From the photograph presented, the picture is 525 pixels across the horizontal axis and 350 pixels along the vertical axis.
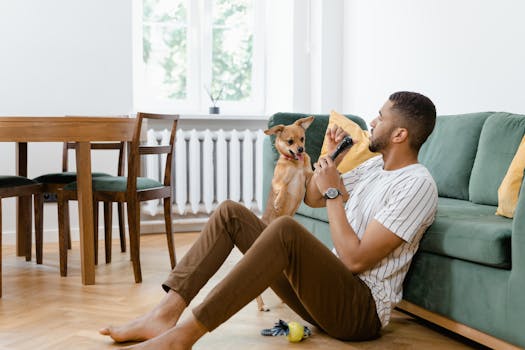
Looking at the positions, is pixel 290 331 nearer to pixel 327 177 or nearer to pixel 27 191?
pixel 327 177

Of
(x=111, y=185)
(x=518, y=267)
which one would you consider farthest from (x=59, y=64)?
(x=518, y=267)

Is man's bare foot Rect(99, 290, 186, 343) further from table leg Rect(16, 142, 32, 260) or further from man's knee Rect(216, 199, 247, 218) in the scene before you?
table leg Rect(16, 142, 32, 260)

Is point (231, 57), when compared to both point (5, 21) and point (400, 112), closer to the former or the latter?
point (5, 21)

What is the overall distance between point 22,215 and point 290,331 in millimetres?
2241

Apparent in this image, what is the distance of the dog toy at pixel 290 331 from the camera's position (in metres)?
2.10

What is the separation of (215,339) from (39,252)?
1766 mm

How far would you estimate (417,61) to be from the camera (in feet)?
12.4

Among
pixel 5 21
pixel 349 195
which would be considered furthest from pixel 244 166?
pixel 349 195

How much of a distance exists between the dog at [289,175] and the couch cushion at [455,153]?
2.71ft

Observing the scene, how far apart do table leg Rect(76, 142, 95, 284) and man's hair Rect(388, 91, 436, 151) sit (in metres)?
1.64

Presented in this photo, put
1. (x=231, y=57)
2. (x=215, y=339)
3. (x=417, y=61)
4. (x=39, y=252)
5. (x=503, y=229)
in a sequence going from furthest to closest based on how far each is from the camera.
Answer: (x=231, y=57) → (x=417, y=61) → (x=39, y=252) → (x=215, y=339) → (x=503, y=229)

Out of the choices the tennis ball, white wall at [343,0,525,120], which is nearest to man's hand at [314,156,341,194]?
the tennis ball

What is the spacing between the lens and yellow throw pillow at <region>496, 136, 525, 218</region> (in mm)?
2189

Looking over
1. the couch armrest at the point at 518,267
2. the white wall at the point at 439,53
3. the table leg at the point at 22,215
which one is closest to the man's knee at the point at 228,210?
the couch armrest at the point at 518,267
